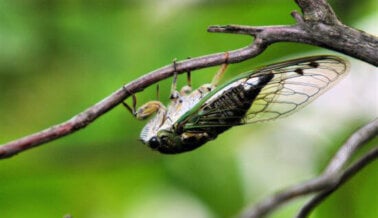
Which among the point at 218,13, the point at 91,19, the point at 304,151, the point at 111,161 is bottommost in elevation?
the point at 304,151

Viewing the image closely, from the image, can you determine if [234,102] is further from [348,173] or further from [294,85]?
[348,173]

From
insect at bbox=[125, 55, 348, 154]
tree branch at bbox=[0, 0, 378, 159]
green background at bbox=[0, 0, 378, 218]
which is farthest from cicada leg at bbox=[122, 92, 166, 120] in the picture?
tree branch at bbox=[0, 0, 378, 159]

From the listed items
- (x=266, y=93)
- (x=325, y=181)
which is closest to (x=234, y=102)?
(x=266, y=93)

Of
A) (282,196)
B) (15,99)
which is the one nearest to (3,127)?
(15,99)

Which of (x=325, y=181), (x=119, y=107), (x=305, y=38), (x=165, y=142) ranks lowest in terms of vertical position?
(x=325, y=181)

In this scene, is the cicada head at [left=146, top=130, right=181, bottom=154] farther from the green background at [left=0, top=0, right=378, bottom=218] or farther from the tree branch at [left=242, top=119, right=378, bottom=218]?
the tree branch at [left=242, top=119, right=378, bottom=218]

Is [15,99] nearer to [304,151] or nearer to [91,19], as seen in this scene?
[91,19]

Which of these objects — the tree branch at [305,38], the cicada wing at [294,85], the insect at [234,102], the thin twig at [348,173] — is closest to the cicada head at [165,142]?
the insect at [234,102]
